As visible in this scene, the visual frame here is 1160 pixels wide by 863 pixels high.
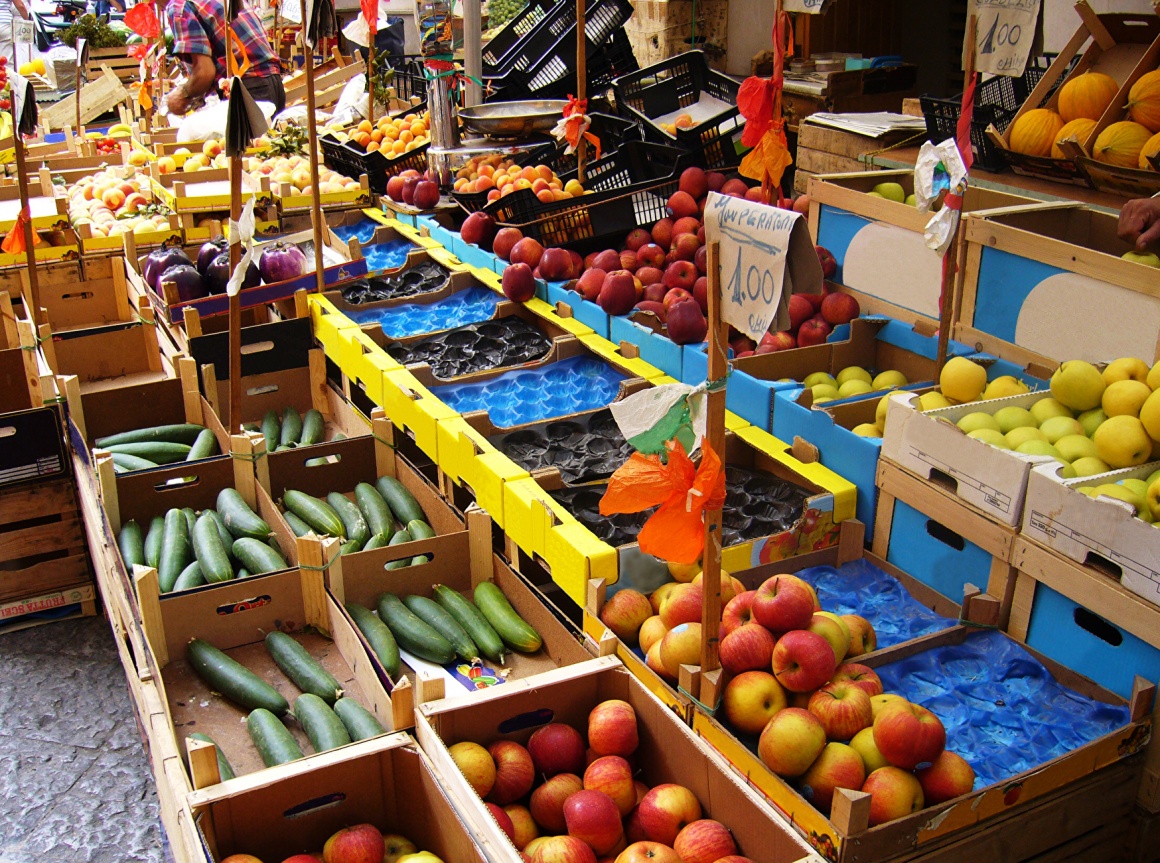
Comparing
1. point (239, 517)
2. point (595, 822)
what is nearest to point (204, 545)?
point (239, 517)

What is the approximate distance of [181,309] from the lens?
14.0 feet

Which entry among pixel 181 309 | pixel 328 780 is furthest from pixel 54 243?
pixel 328 780

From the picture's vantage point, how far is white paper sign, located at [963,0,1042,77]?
299 centimetres

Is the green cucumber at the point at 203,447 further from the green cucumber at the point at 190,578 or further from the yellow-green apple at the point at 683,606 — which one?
the yellow-green apple at the point at 683,606

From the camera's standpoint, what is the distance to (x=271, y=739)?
239 centimetres

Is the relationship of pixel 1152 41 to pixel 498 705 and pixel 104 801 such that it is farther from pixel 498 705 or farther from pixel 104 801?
pixel 104 801

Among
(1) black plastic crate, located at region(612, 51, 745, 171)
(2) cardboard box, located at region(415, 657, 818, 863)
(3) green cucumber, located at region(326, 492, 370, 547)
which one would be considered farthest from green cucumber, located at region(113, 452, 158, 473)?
(1) black plastic crate, located at region(612, 51, 745, 171)

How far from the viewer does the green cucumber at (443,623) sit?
8.91ft

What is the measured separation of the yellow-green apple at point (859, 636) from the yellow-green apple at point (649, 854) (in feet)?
2.25

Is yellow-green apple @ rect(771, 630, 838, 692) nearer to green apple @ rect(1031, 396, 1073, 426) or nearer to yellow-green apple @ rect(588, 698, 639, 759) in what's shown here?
yellow-green apple @ rect(588, 698, 639, 759)

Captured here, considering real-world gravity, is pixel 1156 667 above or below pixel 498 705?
above

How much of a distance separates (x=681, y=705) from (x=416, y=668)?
2.64 ft

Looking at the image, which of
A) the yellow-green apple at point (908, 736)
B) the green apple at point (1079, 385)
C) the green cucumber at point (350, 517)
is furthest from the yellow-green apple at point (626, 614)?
the green apple at point (1079, 385)

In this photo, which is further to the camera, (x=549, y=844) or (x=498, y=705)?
(x=498, y=705)
